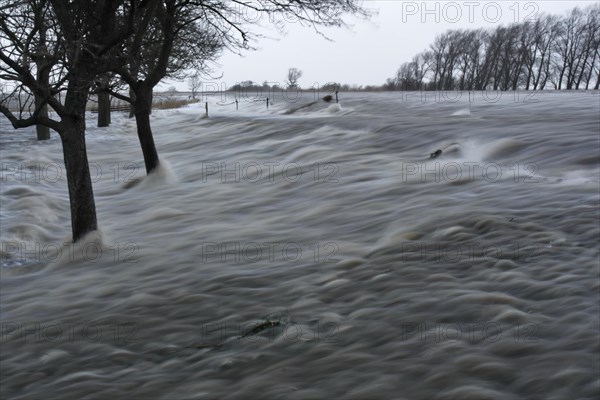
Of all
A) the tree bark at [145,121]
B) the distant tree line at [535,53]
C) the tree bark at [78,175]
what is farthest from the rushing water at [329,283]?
the distant tree line at [535,53]

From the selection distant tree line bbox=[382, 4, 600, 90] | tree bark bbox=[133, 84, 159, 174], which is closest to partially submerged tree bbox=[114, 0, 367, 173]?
tree bark bbox=[133, 84, 159, 174]

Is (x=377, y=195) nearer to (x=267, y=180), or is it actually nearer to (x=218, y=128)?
(x=267, y=180)

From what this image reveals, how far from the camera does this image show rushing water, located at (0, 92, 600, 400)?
184 inches

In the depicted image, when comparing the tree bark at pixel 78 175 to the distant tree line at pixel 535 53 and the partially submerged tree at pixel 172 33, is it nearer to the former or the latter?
the partially submerged tree at pixel 172 33

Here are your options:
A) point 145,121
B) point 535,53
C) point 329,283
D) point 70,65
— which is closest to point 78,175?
point 70,65

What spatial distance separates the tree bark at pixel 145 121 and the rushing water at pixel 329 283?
1965 millimetres

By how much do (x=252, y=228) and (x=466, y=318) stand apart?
5063mm

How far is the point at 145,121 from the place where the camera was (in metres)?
15.8

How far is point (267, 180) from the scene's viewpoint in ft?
45.8

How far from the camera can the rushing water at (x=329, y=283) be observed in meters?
4.68

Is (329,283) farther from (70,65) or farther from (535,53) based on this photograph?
(535,53)

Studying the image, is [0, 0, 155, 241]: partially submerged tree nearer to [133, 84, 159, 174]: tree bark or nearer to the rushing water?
the rushing water

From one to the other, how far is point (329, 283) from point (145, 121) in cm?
1040

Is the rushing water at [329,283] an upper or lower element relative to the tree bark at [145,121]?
lower
